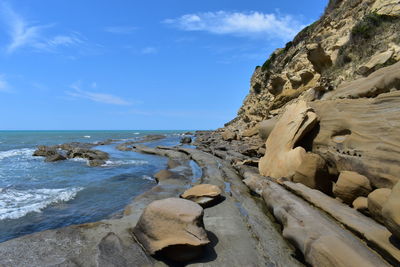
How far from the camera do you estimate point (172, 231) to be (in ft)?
13.7

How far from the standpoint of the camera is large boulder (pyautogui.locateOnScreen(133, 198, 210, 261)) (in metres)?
4.11

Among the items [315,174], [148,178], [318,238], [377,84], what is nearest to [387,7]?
[377,84]

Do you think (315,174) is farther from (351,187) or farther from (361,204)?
(361,204)

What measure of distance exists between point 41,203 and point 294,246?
8029 mm

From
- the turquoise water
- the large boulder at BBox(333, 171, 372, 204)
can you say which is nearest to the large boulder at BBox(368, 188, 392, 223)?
the large boulder at BBox(333, 171, 372, 204)

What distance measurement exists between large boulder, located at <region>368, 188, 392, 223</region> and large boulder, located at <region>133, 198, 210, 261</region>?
119 inches

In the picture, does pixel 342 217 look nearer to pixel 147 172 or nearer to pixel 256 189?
pixel 256 189

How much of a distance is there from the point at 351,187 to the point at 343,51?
12296 millimetres

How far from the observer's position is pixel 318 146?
26.9 ft

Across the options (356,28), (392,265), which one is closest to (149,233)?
(392,265)

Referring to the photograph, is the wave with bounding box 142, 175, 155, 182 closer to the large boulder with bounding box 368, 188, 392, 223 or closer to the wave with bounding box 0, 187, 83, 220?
the wave with bounding box 0, 187, 83, 220

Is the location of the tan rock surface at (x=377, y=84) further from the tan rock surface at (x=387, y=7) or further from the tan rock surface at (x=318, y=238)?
the tan rock surface at (x=387, y=7)

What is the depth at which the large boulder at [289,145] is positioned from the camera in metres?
8.05

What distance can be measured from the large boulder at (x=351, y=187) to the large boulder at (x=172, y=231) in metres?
3.46
